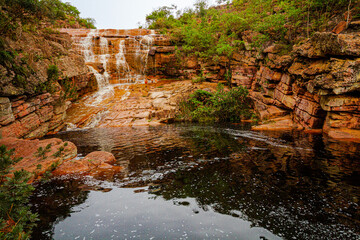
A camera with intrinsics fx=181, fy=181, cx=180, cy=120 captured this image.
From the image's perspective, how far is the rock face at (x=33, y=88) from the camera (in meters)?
9.40

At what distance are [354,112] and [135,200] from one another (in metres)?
11.0

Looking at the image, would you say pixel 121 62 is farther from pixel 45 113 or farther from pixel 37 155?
pixel 37 155

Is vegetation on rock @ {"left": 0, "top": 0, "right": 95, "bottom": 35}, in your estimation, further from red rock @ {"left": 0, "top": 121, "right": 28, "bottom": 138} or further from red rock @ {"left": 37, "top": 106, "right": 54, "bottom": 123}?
red rock @ {"left": 0, "top": 121, "right": 28, "bottom": 138}

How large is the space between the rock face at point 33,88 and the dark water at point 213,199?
20.5ft

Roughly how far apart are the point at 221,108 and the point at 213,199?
13089 mm

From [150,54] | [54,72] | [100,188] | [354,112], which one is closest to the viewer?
[100,188]

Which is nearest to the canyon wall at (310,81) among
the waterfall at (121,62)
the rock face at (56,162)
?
the rock face at (56,162)

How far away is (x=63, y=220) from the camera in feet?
12.1

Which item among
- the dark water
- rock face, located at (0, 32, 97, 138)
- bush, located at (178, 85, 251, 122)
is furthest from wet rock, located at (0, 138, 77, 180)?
bush, located at (178, 85, 251, 122)

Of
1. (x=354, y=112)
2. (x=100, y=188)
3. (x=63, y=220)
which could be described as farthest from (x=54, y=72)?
(x=354, y=112)

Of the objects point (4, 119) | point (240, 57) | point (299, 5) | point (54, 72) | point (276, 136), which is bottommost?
point (276, 136)

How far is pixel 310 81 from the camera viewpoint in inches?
412

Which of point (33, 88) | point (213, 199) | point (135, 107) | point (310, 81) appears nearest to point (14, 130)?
point (33, 88)

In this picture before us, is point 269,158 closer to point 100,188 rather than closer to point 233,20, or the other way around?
point 100,188
